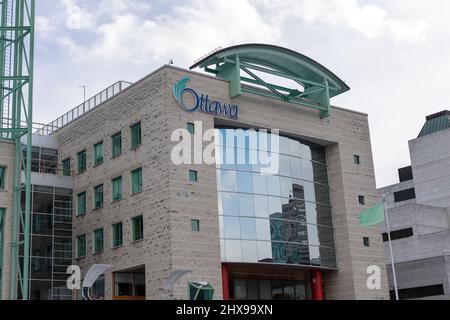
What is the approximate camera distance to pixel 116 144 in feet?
147

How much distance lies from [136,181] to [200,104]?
6.57m

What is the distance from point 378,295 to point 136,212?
18.1m

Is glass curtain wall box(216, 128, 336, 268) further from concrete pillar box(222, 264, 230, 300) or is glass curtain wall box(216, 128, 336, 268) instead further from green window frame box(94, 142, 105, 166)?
green window frame box(94, 142, 105, 166)

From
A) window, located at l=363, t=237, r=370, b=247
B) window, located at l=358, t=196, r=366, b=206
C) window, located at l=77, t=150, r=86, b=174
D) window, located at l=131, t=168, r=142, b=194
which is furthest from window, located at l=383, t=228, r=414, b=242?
window, located at l=131, t=168, r=142, b=194

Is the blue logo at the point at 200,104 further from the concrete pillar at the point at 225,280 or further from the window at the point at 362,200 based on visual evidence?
the window at the point at 362,200

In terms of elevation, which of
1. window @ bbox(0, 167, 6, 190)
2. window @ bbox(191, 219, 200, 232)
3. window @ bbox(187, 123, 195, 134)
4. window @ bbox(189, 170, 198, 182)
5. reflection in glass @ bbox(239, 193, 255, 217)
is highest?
window @ bbox(187, 123, 195, 134)

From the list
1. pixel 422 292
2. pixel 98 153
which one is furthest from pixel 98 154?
pixel 422 292

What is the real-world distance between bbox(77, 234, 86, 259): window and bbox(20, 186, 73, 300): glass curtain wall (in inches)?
30.1

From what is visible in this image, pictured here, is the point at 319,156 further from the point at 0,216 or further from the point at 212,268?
the point at 0,216

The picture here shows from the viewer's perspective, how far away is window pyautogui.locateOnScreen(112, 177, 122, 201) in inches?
1718

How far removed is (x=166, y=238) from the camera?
125 feet

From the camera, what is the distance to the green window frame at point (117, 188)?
143 feet

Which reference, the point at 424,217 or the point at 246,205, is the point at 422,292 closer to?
the point at 424,217
